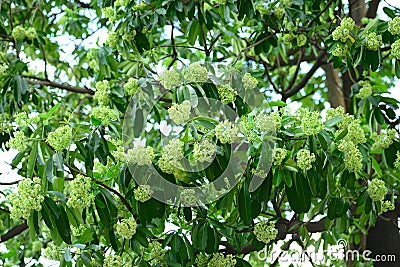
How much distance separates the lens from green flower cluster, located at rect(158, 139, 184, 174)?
1621 mm

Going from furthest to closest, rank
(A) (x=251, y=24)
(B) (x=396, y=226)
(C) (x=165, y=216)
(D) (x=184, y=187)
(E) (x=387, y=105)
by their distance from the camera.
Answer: (A) (x=251, y=24)
(B) (x=396, y=226)
(E) (x=387, y=105)
(C) (x=165, y=216)
(D) (x=184, y=187)

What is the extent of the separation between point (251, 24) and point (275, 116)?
165cm

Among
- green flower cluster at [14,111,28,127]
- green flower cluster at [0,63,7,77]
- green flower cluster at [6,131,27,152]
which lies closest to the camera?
green flower cluster at [6,131,27,152]

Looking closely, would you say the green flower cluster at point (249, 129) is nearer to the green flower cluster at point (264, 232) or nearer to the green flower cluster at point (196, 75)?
the green flower cluster at point (196, 75)

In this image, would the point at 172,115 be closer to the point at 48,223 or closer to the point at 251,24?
the point at 48,223

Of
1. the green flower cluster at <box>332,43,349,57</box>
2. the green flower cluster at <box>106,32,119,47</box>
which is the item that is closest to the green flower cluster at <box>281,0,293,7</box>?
the green flower cluster at <box>332,43,349,57</box>

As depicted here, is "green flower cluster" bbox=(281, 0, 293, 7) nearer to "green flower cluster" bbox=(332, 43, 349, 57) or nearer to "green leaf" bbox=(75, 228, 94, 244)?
"green flower cluster" bbox=(332, 43, 349, 57)

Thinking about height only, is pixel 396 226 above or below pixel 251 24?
below

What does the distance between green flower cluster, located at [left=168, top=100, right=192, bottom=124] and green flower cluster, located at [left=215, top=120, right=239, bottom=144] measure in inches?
3.8

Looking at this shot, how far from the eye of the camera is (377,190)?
79.0 inches

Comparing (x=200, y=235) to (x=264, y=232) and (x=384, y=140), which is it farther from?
(x=384, y=140)

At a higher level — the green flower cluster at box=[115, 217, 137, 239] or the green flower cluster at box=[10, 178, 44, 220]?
the green flower cluster at box=[10, 178, 44, 220]

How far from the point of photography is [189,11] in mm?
2289

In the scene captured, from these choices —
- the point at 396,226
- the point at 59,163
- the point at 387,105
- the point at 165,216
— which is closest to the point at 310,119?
the point at 165,216
